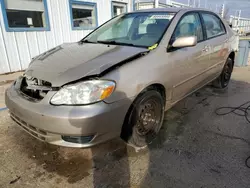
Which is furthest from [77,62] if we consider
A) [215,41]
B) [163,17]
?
[215,41]

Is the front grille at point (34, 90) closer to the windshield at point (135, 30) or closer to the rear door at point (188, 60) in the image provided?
the windshield at point (135, 30)

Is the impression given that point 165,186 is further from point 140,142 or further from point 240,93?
point 240,93

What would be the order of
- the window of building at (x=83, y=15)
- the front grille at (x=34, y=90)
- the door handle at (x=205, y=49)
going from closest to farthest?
the front grille at (x=34, y=90), the door handle at (x=205, y=49), the window of building at (x=83, y=15)

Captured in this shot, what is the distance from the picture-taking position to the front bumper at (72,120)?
1.69 metres

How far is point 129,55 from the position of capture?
2117mm

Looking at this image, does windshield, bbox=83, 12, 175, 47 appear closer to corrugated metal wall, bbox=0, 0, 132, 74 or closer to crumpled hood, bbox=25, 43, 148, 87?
crumpled hood, bbox=25, 43, 148, 87

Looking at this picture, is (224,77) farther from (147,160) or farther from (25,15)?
(25,15)

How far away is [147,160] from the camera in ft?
7.09

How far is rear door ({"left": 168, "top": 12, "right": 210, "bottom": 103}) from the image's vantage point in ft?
8.30

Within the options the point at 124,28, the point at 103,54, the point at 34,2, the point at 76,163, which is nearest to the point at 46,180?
the point at 76,163

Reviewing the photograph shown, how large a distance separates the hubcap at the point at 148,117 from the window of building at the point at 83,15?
5574 millimetres

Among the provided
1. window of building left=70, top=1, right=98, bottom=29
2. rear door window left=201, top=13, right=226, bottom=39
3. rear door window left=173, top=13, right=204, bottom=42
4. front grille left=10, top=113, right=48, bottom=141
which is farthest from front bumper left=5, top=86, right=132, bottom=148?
window of building left=70, top=1, right=98, bottom=29

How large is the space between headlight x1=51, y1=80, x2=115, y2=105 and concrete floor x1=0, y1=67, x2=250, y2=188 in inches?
31.4

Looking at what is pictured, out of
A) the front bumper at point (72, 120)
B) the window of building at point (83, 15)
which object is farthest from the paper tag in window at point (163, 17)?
the window of building at point (83, 15)
